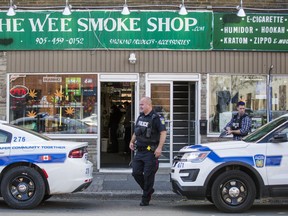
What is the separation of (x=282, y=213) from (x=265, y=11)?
6144 millimetres

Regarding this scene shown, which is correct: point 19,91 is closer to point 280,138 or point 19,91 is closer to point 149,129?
point 149,129

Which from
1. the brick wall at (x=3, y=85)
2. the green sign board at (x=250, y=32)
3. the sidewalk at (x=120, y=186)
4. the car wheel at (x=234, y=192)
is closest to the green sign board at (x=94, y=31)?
the brick wall at (x=3, y=85)

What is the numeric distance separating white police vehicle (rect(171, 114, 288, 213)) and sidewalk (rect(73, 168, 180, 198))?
1.84 meters

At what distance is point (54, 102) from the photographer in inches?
504

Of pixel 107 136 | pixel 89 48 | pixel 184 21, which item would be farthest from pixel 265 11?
pixel 107 136

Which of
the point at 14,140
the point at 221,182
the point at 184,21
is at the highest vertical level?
the point at 184,21

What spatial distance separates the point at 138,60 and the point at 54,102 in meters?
2.44

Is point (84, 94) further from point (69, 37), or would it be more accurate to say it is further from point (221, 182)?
point (221, 182)

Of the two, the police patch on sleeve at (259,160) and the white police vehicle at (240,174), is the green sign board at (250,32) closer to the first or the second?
the white police vehicle at (240,174)

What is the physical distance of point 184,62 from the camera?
1270 cm

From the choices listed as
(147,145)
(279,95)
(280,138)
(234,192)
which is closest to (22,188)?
(147,145)

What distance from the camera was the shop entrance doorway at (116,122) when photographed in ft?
44.0

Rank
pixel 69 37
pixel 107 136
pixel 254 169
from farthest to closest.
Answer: pixel 107 136, pixel 69 37, pixel 254 169

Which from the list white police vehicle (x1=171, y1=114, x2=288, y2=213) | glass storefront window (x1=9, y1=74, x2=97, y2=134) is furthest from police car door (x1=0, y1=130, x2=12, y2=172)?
glass storefront window (x1=9, y1=74, x2=97, y2=134)
